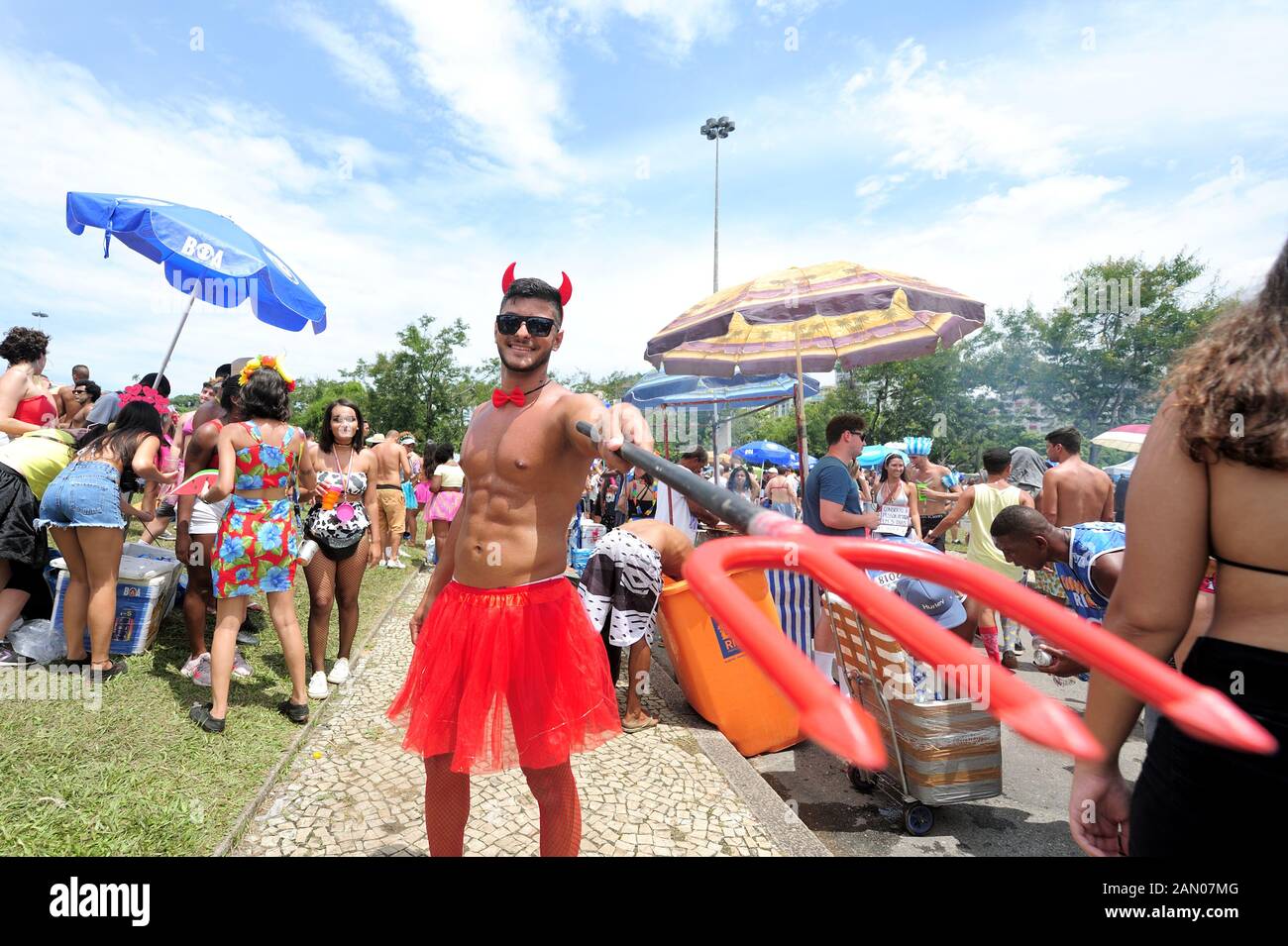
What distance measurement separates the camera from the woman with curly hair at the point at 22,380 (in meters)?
4.36

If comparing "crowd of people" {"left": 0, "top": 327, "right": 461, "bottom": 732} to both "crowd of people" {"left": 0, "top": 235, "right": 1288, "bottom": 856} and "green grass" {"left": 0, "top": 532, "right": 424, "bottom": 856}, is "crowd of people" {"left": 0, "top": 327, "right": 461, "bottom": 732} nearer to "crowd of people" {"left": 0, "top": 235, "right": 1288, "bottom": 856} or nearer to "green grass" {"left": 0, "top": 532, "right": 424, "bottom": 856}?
"crowd of people" {"left": 0, "top": 235, "right": 1288, "bottom": 856}

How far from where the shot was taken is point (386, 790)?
3098 millimetres

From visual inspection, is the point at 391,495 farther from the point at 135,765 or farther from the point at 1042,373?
the point at 1042,373

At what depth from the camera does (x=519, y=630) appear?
212 centimetres

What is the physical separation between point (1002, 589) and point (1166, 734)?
27.4 inches

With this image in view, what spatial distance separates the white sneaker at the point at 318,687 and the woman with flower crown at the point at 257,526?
271mm

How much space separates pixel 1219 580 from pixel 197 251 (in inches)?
227

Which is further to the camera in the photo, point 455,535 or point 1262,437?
point 455,535

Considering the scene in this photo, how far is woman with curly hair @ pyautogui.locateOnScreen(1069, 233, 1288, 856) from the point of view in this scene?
1097 millimetres

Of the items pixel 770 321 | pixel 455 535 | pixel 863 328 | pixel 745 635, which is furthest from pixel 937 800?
pixel 863 328

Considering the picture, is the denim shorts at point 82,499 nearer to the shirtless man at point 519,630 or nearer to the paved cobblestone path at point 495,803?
the paved cobblestone path at point 495,803

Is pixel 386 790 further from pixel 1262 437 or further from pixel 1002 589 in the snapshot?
pixel 1262 437

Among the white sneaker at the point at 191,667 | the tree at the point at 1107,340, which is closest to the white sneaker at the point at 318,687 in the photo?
the white sneaker at the point at 191,667

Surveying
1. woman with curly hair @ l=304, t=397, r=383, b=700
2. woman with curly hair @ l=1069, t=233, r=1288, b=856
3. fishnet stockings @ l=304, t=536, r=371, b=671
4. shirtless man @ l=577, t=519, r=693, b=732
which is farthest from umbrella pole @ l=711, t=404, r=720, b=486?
woman with curly hair @ l=1069, t=233, r=1288, b=856
